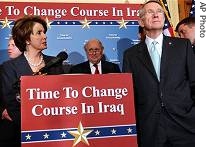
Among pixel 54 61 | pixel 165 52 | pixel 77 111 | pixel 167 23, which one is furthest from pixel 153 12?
pixel 77 111

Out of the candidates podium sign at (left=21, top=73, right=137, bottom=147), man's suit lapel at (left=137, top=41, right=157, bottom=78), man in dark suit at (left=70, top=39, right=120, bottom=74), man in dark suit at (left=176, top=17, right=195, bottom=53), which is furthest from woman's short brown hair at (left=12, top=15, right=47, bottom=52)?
man in dark suit at (left=176, top=17, right=195, bottom=53)

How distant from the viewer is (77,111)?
6.87 feet

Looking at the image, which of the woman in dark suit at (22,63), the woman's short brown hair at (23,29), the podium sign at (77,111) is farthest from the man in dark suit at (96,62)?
the podium sign at (77,111)

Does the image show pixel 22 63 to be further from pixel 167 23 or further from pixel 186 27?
pixel 186 27

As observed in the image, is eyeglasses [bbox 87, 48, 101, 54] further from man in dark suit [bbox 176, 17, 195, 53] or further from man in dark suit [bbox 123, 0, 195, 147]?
man in dark suit [bbox 176, 17, 195, 53]

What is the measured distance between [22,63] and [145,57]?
89 centimetres

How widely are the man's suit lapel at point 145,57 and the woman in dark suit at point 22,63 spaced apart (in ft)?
1.92

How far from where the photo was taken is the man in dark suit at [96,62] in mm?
2748

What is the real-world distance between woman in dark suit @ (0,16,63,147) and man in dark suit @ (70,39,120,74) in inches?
10.5

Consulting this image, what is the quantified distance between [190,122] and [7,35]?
1.45m

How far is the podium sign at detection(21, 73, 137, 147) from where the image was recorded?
201 cm
